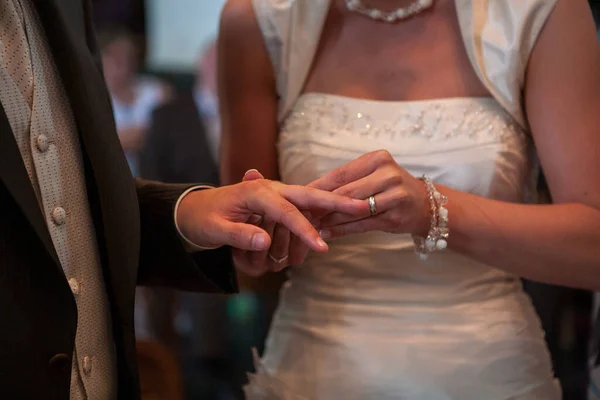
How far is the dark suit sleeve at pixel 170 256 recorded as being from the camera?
2.70 ft

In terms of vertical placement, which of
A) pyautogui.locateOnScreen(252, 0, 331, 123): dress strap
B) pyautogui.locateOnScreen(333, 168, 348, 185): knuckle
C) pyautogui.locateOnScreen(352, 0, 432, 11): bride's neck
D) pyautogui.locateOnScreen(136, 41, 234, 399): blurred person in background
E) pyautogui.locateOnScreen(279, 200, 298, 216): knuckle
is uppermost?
pyautogui.locateOnScreen(352, 0, 432, 11): bride's neck

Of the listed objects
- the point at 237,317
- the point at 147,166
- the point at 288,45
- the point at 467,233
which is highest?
the point at 288,45

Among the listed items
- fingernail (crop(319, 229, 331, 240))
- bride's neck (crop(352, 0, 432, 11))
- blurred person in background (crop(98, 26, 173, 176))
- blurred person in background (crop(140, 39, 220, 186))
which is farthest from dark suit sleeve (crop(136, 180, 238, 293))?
blurred person in background (crop(98, 26, 173, 176))

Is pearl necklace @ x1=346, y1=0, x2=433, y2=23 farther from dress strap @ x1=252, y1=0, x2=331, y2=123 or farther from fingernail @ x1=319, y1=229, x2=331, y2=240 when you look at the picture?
fingernail @ x1=319, y1=229, x2=331, y2=240

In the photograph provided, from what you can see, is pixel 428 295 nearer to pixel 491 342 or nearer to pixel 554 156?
pixel 491 342

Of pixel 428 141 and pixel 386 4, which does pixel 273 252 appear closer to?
pixel 428 141

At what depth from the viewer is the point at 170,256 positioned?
0.83 m

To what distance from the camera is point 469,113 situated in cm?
100

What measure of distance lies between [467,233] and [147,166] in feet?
6.15

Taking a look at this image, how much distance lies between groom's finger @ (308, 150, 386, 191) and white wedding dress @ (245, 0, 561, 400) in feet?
0.61

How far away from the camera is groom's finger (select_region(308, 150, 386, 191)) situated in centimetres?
81

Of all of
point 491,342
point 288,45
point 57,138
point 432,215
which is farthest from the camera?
point 288,45

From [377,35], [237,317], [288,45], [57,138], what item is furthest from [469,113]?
[237,317]

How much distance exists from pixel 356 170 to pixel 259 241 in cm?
17
